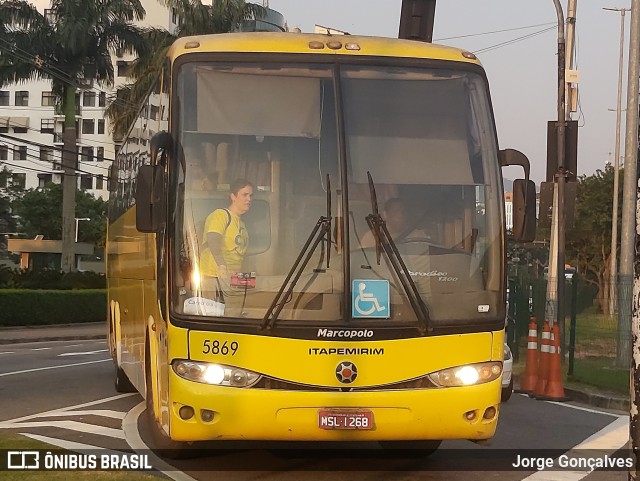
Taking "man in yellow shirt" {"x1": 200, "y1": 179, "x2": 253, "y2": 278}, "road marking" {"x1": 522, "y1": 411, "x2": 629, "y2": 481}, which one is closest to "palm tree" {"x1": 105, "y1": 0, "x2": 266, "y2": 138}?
"road marking" {"x1": 522, "y1": 411, "x2": 629, "y2": 481}

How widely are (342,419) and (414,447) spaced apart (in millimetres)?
1974

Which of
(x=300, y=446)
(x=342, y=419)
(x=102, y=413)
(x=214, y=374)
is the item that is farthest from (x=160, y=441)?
(x=102, y=413)

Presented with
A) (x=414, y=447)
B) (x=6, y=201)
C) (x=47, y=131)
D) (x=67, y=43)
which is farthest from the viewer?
(x=47, y=131)

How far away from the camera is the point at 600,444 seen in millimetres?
11180

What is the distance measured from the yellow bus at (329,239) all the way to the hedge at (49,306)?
28012 mm

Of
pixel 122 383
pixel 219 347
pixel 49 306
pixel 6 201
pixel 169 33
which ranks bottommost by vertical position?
pixel 49 306

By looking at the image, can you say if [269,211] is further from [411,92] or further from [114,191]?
[114,191]

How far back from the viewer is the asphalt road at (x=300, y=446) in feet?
29.6

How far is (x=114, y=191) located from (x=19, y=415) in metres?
4.97

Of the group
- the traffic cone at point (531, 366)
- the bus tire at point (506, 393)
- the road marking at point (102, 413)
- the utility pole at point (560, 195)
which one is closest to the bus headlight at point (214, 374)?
the road marking at point (102, 413)

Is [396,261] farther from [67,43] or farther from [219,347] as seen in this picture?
[67,43]

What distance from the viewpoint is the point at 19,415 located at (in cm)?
1223

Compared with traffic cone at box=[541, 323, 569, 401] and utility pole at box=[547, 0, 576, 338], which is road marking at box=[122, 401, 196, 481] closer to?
traffic cone at box=[541, 323, 569, 401]

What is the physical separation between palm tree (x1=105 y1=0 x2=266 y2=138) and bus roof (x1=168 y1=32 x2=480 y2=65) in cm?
3555
